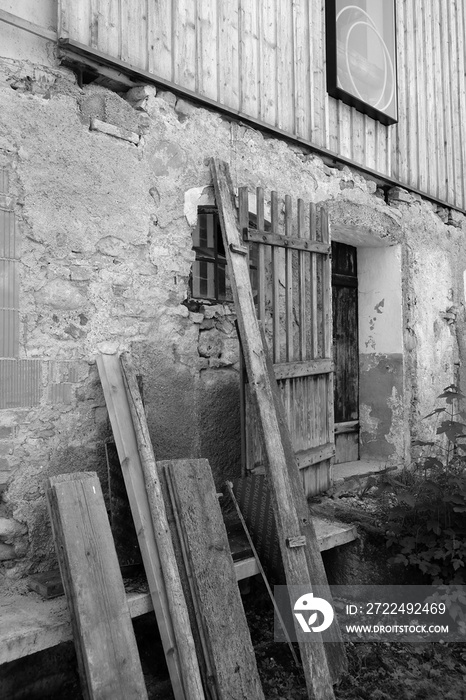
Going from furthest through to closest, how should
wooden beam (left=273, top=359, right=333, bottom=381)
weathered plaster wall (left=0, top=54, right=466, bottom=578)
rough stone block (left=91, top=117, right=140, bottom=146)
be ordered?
wooden beam (left=273, top=359, right=333, bottom=381), rough stone block (left=91, top=117, right=140, bottom=146), weathered plaster wall (left=0, top=54, right=466, bottom=578)

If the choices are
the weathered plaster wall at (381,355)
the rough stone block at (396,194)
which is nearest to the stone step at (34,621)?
the weathered plaster wall at (381,355)

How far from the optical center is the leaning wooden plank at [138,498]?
236 cm

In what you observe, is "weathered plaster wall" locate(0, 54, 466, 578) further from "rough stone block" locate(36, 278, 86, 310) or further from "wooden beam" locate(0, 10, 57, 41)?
"wooden beam" locate(0, 10, 57, 41)

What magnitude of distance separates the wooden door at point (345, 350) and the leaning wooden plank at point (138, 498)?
261 cm

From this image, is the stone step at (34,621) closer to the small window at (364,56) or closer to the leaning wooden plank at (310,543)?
the leaning wooden plank at (310,543)

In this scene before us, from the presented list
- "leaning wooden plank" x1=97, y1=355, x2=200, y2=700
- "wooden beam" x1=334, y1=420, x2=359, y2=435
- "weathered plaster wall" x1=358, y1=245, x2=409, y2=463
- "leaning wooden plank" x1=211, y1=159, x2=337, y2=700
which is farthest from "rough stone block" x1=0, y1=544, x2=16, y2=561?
"weathered plaster wall" x1=358, y1=245, x2=409, y2=463

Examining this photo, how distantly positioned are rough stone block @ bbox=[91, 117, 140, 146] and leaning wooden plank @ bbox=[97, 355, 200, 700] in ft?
3.81

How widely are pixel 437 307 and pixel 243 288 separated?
303 cm

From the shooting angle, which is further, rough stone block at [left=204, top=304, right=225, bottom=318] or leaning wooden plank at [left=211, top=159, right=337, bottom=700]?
rough stone block at [left=204, top=304, right=225, bottom=318]

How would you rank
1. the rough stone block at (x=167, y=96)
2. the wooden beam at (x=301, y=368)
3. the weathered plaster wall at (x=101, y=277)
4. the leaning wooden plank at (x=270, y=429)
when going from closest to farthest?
1. the leaning wooden plank at (x=270, y=429)
2. the weathered plaster wall at (x=101, y=277)
3. the rough stone block at (x=167, y=96)
4. the wooden beam at (x=301, y=368)

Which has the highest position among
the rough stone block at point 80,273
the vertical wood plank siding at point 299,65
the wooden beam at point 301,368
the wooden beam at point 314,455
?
the vertical wood plank siding at point 299,65

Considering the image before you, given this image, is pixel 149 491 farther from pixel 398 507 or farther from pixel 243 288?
pixel 398 507

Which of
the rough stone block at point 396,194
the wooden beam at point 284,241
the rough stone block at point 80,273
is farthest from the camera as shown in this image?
the rough stone block at point 396,194

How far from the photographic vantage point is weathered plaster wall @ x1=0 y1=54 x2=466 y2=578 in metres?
2.73
